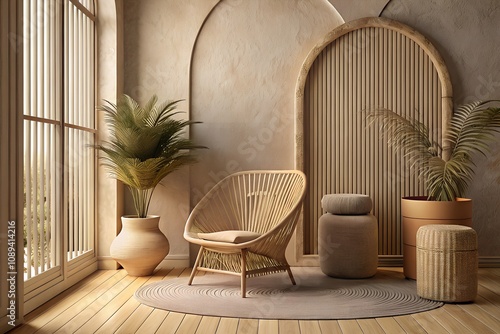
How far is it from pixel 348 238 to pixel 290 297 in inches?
32.5

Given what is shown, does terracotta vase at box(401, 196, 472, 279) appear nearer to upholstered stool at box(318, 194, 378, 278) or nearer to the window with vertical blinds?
upholstered stool at box(318, 194, 378, 278)

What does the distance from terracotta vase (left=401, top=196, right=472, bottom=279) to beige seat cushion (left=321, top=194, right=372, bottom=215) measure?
30cm

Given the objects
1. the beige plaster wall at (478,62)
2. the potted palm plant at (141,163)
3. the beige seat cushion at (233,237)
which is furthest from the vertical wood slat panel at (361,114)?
the beige seat cushion at (233,237)

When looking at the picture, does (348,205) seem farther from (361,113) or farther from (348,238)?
(361,113)

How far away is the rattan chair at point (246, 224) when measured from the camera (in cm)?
391

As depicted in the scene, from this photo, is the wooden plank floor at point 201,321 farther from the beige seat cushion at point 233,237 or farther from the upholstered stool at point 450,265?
the beige seat cushion at point 233,237

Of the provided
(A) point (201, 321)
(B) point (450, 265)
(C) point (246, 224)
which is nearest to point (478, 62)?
(B) point (450, 265)

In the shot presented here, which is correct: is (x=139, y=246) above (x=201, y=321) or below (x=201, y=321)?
above

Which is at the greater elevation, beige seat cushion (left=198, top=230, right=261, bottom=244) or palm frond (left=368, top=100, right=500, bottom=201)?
palm frond (left=368, top=100, right=500, bottom=201)

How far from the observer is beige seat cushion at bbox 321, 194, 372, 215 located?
4535 mm

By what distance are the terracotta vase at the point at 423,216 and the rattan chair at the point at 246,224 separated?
2.84 ft

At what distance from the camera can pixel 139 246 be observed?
4531mm

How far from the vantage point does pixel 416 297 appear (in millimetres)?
3855

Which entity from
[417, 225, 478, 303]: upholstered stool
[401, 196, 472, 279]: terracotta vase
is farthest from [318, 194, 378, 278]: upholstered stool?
[417, 225, 478, 303]: upholstered stool
